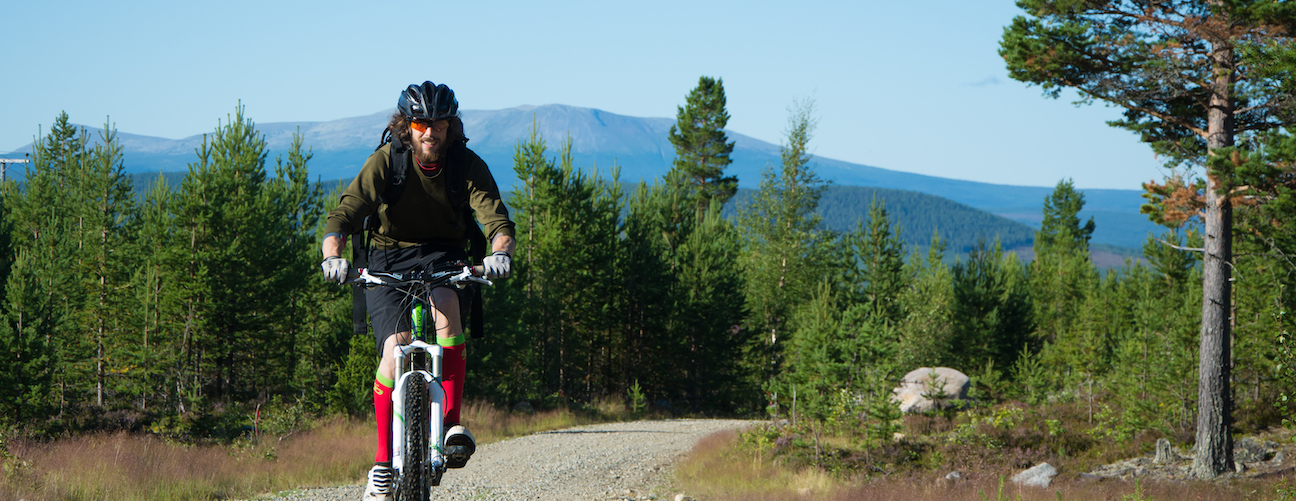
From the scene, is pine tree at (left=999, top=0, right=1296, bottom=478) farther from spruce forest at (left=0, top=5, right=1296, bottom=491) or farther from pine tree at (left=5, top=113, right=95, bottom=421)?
pine tree at (left=5, top=113, right=95, bottom=421)

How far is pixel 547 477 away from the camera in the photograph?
474 inches

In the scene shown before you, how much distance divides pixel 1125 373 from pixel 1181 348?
1.53m

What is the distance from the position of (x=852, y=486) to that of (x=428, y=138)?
8.69 meters

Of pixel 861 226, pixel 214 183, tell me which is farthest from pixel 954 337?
pixel 214 183

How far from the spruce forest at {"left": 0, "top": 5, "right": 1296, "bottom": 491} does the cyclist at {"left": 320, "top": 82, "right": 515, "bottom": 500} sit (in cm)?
36

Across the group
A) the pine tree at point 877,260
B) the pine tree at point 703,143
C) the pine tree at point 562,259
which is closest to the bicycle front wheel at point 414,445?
the pine tree at point 562,259

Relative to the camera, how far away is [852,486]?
36.9 feet

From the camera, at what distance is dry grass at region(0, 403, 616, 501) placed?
26.6 feet

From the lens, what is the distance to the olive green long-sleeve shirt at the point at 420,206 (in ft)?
14.1

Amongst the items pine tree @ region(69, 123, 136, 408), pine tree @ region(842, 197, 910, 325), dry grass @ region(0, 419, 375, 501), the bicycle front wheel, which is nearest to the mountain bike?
the bicycle front wheel

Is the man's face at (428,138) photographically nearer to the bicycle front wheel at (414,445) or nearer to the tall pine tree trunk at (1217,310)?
the bicycle front wheel at (414,445)

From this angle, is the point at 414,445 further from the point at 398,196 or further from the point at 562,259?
the point at 562,259

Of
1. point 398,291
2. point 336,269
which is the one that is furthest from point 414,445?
point 336,269

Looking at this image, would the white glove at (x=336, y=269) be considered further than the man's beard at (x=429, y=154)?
No
